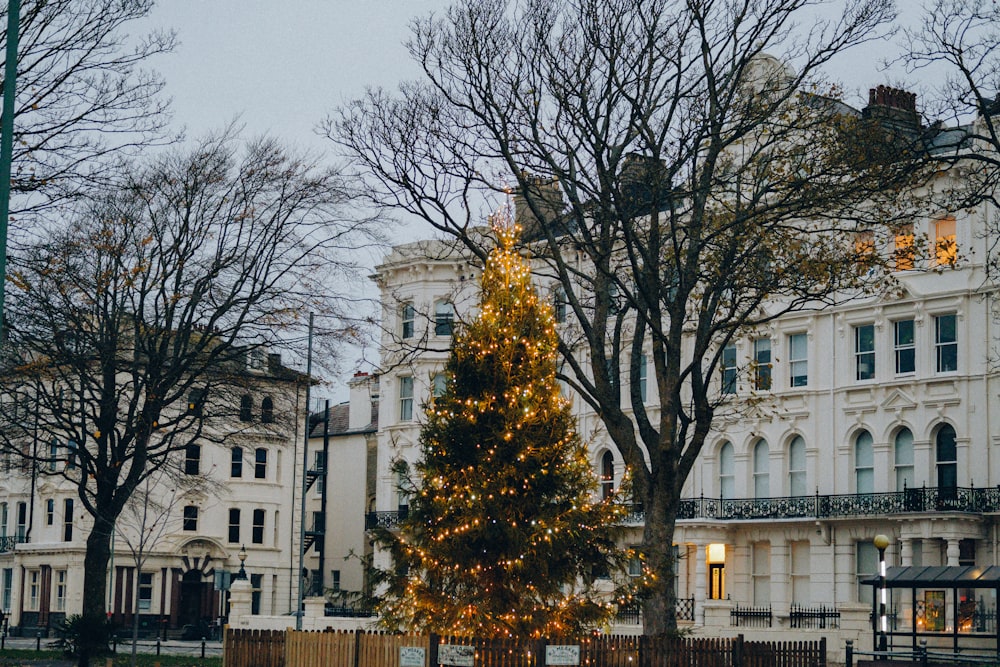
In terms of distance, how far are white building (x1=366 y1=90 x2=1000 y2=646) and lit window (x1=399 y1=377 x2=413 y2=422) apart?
12095 mm

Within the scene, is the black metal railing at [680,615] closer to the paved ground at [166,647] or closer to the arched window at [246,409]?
the arched window at [246,409]

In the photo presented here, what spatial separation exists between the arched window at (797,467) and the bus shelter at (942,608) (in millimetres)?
6720

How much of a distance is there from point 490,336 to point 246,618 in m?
26.8

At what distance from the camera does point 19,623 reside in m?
72.6

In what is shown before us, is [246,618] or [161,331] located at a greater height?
[161,331]

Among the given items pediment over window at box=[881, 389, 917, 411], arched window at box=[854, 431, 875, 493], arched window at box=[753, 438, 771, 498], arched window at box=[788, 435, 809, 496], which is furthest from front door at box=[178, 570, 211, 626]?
pediment over window at box=[881, 389, 917, 411]

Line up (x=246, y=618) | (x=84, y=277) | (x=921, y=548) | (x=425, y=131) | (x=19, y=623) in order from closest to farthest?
1. (x=425, y=131)
2. (x=84, y=277)
3. (x=921, y=548)
4. (x=246, y=618)
5. (x=19, y=623)

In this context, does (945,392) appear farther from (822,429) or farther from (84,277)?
(84,277)

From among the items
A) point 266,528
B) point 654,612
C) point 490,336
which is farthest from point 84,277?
point 266,528

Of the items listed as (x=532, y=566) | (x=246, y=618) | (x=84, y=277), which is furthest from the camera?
(x=246, y=618)

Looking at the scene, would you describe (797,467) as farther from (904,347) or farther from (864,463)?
(904,347)

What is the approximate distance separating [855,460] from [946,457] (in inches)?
137

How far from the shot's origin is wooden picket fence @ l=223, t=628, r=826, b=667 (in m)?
24.1

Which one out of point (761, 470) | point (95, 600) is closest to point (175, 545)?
point (761, 470)
